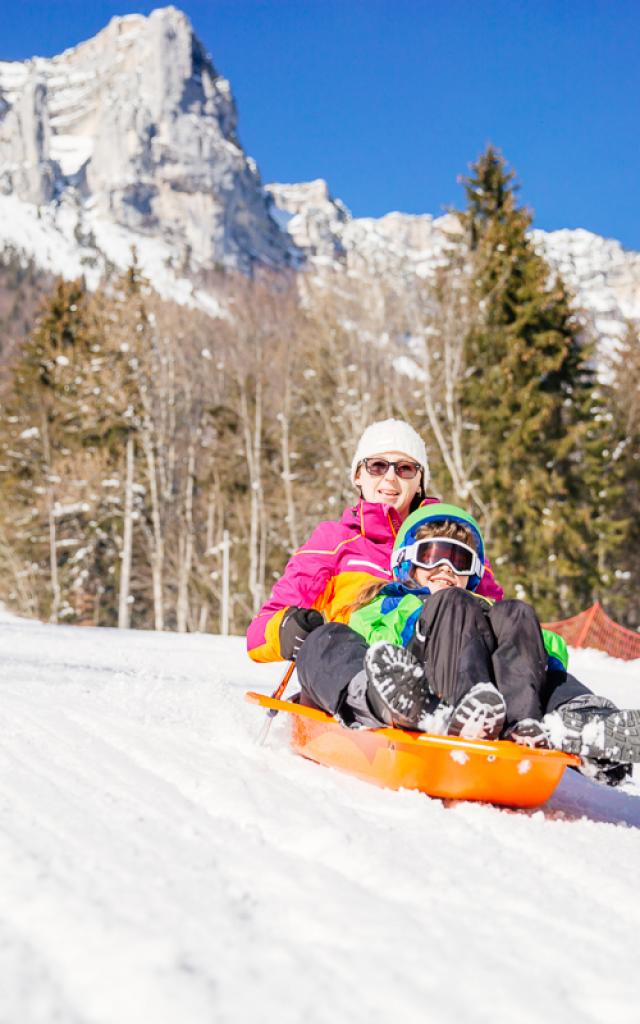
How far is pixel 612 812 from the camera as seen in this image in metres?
3.02

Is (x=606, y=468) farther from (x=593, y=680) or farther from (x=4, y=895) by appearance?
(x=4, y=895)

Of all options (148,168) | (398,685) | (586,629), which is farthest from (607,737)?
(148,168)

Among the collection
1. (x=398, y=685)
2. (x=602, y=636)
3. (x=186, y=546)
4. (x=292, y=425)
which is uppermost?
(x=292, y=425)

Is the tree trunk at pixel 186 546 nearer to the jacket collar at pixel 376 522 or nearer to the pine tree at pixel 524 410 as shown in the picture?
the pine tree at pixel 524 410

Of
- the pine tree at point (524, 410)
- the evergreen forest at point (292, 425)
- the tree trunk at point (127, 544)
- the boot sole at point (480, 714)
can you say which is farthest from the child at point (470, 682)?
the tree trunk at point (127, 544)

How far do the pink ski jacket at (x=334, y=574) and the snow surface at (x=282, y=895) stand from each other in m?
0.51

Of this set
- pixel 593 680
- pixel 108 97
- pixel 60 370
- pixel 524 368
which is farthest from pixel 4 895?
pixel 108 97

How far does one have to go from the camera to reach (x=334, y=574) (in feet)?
12.0

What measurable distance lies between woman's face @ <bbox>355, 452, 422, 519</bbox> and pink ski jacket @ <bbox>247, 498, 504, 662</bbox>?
21 centimetres

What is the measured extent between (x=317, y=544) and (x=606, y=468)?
19.3m

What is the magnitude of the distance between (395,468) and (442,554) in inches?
38.1

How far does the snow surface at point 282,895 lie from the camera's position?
118cm

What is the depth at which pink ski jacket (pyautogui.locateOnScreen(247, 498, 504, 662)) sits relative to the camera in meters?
3.42

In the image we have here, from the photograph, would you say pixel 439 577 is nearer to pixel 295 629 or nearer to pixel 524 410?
pixel 295 629
